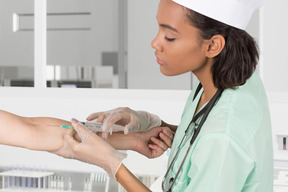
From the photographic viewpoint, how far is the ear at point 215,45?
1059 mm

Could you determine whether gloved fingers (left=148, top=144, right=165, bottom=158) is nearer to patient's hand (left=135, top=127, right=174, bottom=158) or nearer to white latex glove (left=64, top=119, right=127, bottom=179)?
patient's hand (left=135, top=127, right=174, bottom=158)

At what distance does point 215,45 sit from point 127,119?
582 millimetres

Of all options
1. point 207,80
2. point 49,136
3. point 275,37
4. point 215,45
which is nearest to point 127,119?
point 49,136

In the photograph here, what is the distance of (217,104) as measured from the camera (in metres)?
1.08

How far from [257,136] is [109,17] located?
425 centimetres

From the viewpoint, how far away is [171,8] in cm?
108

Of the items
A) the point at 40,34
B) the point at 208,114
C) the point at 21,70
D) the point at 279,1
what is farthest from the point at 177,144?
the point at 21,70

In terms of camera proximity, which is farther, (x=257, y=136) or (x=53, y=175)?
(x=53, y=175)

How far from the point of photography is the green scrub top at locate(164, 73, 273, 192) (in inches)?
38.1

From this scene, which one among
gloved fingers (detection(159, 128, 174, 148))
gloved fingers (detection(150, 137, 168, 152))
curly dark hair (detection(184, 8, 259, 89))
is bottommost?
gloved fingers (detection(150, 137, 168, 152))

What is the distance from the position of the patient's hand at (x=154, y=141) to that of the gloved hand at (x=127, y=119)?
0.10 ft

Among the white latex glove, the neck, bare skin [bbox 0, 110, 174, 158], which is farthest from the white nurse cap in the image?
bare skin [bbox 0, 110, 174, 158]

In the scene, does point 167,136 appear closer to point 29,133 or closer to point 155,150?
point 155,150

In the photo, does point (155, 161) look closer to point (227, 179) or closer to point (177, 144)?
point (177, 144)
